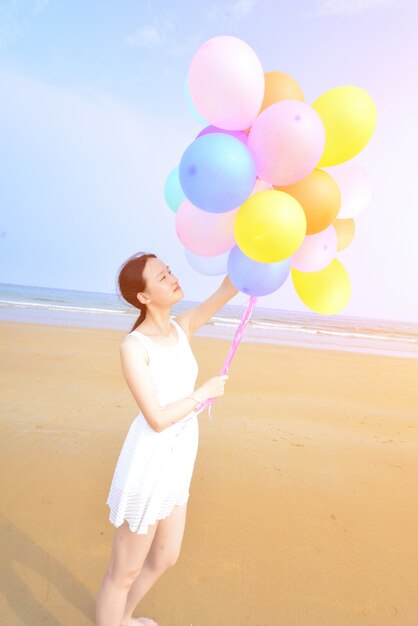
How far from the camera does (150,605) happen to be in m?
2.33

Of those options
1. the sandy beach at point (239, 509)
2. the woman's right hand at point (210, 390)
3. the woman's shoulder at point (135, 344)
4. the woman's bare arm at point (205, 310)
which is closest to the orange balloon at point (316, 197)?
the woman's bare arm at point (205, 310)

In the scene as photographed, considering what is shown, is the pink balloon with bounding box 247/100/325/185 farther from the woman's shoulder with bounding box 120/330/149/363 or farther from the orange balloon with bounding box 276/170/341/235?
the woman's shoulder with bounding box 120/330/149/363

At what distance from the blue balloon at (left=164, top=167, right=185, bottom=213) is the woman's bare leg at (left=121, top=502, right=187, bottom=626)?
4.81ft

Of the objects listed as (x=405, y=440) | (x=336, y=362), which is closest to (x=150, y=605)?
(x=405, y=440)

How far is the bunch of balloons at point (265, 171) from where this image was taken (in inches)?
71.2

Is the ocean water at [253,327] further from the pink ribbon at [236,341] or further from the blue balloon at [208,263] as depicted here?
the pink ribbon at [236,341]

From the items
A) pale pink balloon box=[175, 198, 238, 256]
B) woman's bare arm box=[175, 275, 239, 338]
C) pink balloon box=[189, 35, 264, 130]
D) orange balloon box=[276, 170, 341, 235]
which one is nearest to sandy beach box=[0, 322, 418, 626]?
woman's bare arm box=[175, 275, 239, 338]

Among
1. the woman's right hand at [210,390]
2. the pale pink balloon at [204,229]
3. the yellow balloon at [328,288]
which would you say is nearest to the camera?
the woman's right hand at [210,390]

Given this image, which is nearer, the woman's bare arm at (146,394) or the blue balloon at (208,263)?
the woman's bare arm at (146,394)

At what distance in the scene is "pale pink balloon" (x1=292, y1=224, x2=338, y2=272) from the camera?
2162 mm

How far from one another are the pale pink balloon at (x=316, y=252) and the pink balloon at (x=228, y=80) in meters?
0.60

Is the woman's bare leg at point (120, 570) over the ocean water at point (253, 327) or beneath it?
over

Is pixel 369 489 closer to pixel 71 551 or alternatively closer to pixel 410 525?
pixel 410 525

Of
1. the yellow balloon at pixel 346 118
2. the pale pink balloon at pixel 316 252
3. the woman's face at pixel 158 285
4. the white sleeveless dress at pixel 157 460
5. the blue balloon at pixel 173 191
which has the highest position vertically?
the yellow balloon at pixel 346 118
